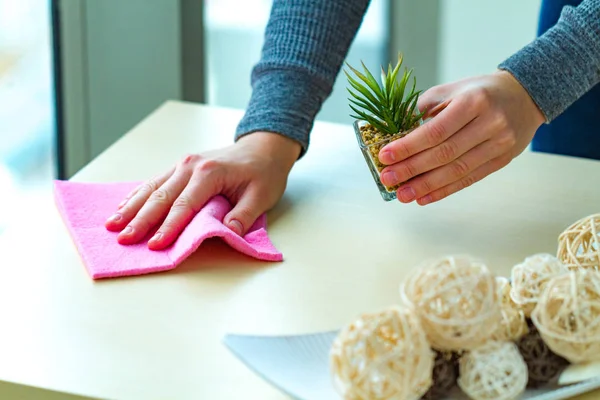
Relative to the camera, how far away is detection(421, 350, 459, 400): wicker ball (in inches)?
24.3

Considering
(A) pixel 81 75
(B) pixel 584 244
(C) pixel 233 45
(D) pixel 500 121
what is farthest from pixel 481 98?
(C) pixel 233 45

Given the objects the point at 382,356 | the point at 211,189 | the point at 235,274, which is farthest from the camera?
the point at 211,189

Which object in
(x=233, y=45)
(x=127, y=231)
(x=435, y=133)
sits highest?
(x=435, y=133)

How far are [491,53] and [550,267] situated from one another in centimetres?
174

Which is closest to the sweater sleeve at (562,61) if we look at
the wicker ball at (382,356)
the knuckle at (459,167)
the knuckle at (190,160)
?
the knuckle at (459,167)

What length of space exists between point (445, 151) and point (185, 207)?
259 mm

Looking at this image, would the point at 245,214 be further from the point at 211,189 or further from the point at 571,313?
the point at 571,313

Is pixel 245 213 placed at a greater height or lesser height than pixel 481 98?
lesser

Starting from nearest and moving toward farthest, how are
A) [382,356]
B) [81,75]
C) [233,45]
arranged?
1. [382,356]
2. [81,75]
3. [233,45]

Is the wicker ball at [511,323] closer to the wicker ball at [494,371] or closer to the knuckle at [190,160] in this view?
the wicker ball at [494,371]

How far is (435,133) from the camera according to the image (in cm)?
88

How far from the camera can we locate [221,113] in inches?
50.1

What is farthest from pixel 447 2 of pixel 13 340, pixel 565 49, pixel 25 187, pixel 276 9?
pixel 13 340

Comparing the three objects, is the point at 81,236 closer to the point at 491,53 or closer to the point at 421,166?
the point at 421,166
